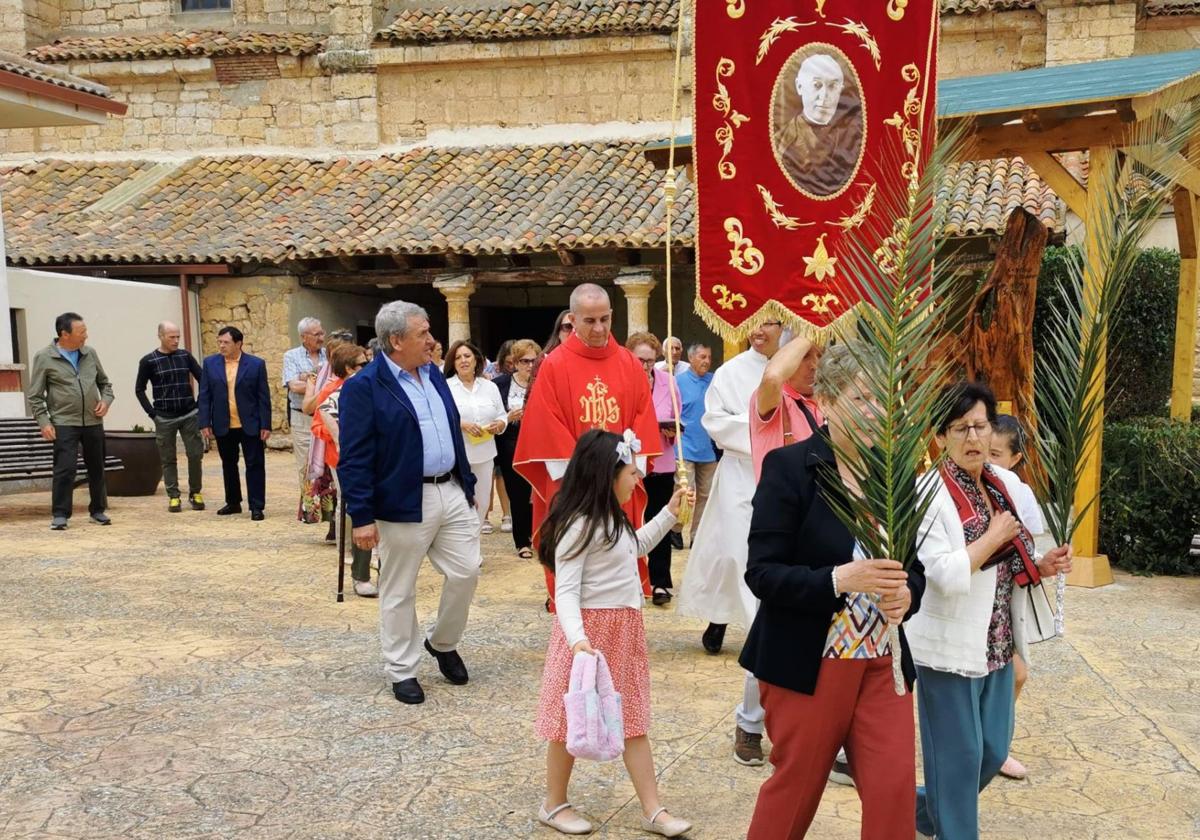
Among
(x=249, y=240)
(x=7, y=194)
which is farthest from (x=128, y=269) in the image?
(x=7, y=194)

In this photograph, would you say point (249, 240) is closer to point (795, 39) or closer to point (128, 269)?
point (128, 269)

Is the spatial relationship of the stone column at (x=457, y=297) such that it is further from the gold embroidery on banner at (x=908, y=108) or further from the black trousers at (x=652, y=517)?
the gold embroidery on banner at (x=908, y=108)

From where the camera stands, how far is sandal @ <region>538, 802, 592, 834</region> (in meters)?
3.68

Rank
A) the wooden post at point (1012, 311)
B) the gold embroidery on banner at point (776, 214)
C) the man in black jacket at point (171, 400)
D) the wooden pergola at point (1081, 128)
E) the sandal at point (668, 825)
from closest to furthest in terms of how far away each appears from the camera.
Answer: the sandal at point (668, 825) < the gold embroidery on banner at point (776, 214) < the wooden pergola at point (1081, 128) < the wooden post at point (1012, 311) < the man in black jacket at point (171, 400)

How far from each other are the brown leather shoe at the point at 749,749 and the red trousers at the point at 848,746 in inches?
55.4

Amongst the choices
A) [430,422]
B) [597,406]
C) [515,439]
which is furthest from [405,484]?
[515,439]

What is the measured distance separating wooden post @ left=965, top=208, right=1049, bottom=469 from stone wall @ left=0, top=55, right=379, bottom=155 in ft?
51.4

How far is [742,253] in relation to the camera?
483 centimetres

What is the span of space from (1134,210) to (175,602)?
6112mm

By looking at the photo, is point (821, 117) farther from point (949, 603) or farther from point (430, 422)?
point (949, 603)

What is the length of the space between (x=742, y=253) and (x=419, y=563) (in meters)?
1.92

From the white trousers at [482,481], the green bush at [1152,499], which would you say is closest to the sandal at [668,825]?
the white trousers at [482,481]

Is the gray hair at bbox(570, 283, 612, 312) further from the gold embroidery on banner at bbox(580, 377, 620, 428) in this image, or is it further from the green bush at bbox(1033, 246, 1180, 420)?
the green bush at bbox(1033, 246, 1180, 420)

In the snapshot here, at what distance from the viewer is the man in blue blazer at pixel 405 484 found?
5.03 meters
